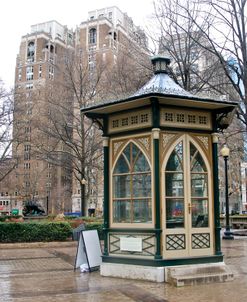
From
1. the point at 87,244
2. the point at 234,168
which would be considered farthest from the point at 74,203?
the point at 87,244

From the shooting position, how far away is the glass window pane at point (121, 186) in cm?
1023

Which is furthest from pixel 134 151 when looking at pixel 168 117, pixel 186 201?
pixel 186 201

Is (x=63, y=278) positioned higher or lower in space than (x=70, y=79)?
lower

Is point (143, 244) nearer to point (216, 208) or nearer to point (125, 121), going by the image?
point (216, 208)

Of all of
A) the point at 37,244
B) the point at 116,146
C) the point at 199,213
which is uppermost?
the point at 116,146

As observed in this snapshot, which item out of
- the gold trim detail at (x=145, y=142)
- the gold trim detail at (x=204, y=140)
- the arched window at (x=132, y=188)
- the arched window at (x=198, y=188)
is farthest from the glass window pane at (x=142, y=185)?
the gold trim detail at (x=204, y=140)

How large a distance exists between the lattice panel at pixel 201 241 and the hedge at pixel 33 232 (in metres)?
10.6

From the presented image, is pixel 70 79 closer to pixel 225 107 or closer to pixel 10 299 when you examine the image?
pixel 225 107

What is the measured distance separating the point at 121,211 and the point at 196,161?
7.04 feet

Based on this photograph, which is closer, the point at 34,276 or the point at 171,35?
the point at 34,276

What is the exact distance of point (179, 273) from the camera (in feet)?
29.9

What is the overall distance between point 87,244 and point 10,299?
3.63 meters

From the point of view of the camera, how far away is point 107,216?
10.4m

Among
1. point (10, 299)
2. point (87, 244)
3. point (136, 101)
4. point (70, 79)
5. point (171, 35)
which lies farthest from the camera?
point (70, 79)
